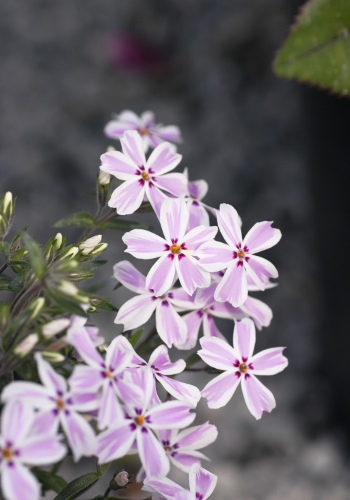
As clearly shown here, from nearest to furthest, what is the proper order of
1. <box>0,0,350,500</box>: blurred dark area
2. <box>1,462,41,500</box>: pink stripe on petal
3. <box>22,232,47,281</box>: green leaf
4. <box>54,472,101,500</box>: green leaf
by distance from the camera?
<box>1,462,41,500</box>: pink stripe on petal < <box>22,232,47,281</box>: green leaf < <box>54,472,101,500</box>: green leaf < <box>0,0,350,500</box>: blurred dark area

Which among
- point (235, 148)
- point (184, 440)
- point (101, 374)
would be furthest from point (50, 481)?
point (235, 148)

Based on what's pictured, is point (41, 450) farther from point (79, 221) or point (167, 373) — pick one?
point (79, 221)

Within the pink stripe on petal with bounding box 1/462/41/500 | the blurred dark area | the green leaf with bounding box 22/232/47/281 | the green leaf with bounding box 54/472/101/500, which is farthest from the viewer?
the blurred dark area

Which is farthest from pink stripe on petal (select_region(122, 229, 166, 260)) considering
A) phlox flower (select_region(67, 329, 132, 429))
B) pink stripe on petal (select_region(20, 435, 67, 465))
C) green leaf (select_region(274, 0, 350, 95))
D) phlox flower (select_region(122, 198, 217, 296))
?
green leaf (select_region(274, 0, 350, 95))

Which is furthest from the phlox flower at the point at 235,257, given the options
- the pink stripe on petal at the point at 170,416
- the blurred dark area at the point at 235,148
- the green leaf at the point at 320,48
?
the blurred dark area at the point at 235,148

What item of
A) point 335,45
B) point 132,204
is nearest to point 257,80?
point 335,45

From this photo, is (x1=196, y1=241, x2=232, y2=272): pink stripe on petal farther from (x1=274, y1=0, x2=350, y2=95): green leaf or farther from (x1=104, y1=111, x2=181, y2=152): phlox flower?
(x1=274, y1=0, x2=350, y2=95): green leaf

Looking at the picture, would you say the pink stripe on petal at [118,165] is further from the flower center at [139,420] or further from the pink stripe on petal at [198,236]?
the flower center at [139,420]
